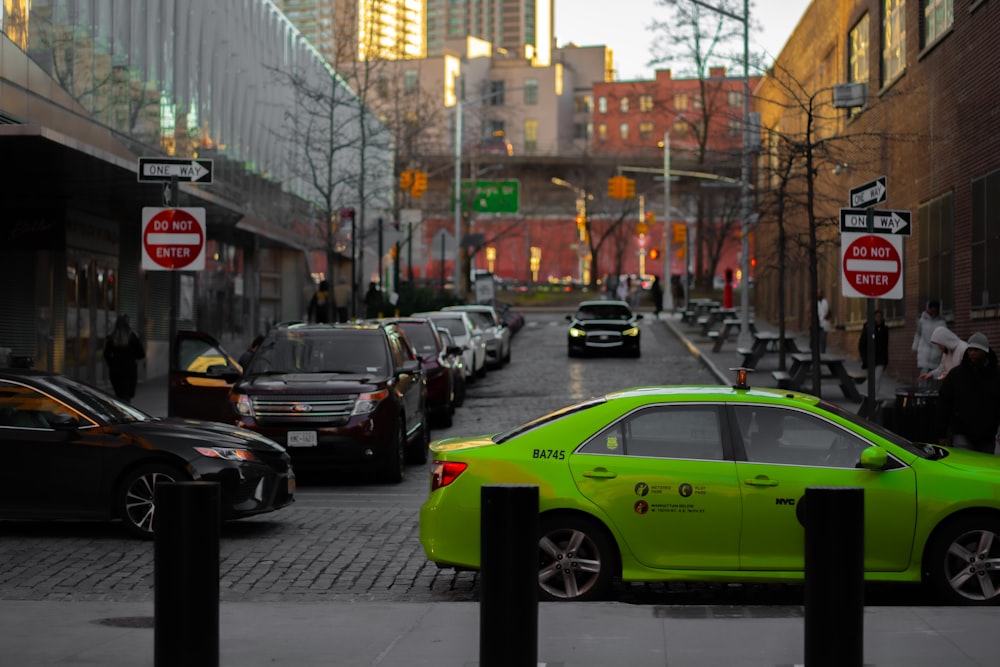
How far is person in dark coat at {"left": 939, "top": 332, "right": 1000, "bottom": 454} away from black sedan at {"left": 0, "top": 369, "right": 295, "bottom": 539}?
616 cm

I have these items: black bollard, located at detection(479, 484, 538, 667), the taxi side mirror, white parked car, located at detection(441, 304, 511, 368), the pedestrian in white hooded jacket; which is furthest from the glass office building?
black bollard, located at detection(479, 484, 538, 667)

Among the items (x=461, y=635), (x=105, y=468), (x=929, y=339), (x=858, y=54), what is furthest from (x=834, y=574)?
(x=858, y=54)

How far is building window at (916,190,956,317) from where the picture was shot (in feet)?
82.3

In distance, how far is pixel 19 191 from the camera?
2577cm

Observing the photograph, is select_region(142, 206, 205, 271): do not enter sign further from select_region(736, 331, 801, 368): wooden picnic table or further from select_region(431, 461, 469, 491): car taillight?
select_region(736, 331, 801, 368): wooden picnic table

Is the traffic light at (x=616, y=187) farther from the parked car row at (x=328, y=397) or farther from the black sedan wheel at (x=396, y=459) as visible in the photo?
the black sedan wheel at (x=396, y=459)

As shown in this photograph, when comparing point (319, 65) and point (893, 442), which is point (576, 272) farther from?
point (893, 442)

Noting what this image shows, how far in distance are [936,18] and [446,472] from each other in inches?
770

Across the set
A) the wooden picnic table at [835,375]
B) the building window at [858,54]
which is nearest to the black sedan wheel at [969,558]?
the wooden picnic table at [835,375]

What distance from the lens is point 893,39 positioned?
3070 centimetres

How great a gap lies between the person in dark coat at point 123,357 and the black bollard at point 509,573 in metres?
18.3

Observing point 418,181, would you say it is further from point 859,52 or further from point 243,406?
point 243,406

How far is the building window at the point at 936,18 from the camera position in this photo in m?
25.1

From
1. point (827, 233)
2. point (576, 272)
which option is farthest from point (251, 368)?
point (576, 272)
